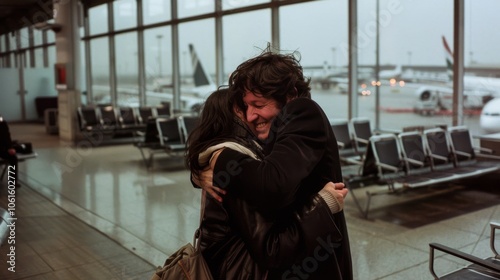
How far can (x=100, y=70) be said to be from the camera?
1780 centimetres

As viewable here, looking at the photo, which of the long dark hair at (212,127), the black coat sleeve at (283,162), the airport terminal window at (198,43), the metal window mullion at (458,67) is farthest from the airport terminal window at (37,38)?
the black coat sleeve at (283,162)

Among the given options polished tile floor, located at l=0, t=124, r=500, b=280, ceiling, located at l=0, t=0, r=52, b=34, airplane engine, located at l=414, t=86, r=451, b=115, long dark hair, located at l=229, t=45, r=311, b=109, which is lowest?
polished tile floor, located at l=0, t=124, r=500, b=280

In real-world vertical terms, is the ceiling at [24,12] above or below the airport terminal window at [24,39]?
below

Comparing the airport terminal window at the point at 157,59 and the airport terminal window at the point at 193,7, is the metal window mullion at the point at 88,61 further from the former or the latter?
the airport terminal window at the point at 193,7

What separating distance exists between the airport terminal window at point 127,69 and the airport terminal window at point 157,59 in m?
0.66

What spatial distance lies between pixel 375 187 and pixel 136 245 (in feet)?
11.7

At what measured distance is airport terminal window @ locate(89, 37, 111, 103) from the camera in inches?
675

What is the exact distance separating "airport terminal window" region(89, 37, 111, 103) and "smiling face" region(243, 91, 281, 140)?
16529 mm

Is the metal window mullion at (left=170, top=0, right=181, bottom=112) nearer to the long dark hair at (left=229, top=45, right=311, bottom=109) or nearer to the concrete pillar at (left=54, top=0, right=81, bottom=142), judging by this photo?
the concrete pillar at (left=54, top=0, right=81, bottom=142)

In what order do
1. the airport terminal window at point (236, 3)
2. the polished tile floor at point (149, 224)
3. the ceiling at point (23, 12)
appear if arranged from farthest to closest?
the ceiling at point (23, 12), the airport terminal window at point (236, 3), the polished tile floor at point (149, 224)

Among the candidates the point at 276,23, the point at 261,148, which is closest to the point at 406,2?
the point at 276,23

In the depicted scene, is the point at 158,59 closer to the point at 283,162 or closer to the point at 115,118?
the point at 115,118

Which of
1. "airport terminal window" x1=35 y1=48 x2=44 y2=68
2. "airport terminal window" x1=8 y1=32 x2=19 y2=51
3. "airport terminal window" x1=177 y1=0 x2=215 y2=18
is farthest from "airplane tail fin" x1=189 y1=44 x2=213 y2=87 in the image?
"airport terminal window" x1=8 y1=32 x2=19 y2=51

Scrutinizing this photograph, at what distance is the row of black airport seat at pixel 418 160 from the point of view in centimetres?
541
